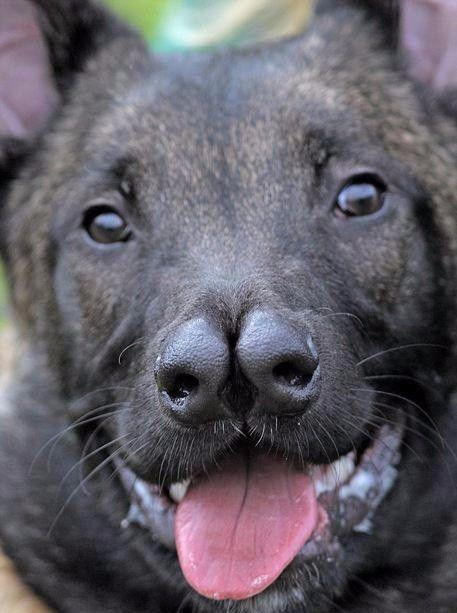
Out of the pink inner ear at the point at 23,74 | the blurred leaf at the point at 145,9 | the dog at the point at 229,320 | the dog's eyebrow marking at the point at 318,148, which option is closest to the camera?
the dog at the point at 229,320

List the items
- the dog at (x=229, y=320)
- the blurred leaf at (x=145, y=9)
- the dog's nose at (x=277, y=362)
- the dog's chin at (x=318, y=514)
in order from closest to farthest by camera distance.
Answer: the dog's nose at (x=277, y=362), the dog at (x=229, y=320), the dog's chin at (x=318, y=514), the blurred leaf at (x=145, y=9)

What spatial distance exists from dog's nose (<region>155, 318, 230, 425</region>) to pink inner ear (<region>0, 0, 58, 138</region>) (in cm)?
180

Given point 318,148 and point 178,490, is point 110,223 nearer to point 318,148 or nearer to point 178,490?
point 318,148

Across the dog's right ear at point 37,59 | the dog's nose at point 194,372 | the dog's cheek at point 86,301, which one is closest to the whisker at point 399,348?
the dog's nose at point 194,372

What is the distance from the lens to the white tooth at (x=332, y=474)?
11.0ft

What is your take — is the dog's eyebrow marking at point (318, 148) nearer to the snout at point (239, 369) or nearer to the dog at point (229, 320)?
the dog at point (229, 320)

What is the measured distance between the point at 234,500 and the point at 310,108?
1.41 m

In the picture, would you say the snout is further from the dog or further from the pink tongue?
the pink tongue

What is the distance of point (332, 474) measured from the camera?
11.1ft

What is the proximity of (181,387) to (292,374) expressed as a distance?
1.07 ft

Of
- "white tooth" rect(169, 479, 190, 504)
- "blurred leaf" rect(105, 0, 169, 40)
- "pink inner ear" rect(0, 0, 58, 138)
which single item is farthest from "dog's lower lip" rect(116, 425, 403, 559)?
"blurred leaf" rect(105, 0, 169, 40)

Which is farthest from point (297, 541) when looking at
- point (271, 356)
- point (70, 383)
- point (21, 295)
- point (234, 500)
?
point (21, 295)

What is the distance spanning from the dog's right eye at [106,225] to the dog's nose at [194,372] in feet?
2.85

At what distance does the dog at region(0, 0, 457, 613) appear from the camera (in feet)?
10.2
